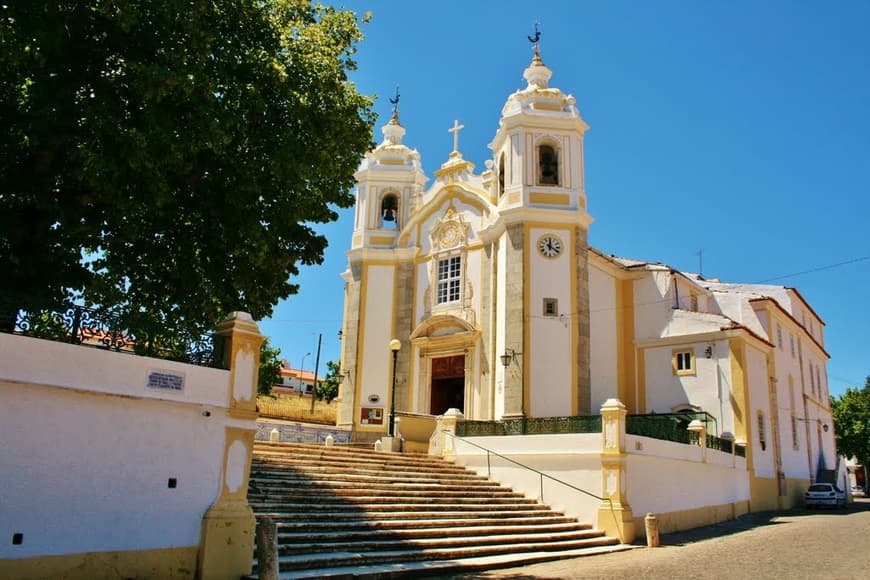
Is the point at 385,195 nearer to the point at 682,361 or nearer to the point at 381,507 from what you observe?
the point at 682,361

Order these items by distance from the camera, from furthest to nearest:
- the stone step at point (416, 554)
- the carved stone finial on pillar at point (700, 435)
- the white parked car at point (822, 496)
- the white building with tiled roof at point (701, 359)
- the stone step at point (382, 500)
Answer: the white parked car at point (822, 496)
the white building with tiled roof at point (701, 359)
the carved stone finial on pillar at point (700, 435)
the stone step at point (382, 500)
the stone step at point (416, 554)

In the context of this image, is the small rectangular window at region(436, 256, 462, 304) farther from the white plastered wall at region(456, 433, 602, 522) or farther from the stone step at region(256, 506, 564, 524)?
the stone step at region(256, 506, 564, 524)

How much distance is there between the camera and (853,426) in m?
48.3

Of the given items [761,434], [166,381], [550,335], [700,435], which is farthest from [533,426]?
[761,434]

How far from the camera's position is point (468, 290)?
26.5 metres

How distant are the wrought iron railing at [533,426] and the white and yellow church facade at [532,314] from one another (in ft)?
12.0

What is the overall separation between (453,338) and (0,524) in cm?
1879

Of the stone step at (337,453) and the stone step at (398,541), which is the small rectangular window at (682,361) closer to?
the stone step at (337,453)

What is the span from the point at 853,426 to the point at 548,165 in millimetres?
35094

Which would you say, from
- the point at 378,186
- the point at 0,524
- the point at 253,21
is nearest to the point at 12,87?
the point at 253,21

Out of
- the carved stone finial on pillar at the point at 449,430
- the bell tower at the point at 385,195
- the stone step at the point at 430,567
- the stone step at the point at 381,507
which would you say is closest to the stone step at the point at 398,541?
the stone step at the point at 430,567

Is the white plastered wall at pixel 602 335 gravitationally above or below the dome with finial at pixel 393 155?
below

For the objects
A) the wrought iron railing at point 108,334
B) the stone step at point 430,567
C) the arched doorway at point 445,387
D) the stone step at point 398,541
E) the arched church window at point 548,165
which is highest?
the arched church window at point 548,165

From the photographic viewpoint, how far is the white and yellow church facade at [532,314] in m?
24.2
